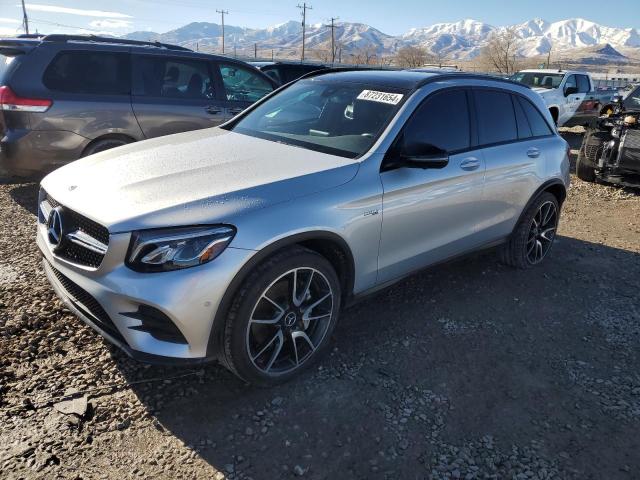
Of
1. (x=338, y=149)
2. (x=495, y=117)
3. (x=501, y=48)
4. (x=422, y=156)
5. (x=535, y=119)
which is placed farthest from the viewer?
(x=501, y=48)

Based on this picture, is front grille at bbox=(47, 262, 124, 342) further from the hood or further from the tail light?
the tail light

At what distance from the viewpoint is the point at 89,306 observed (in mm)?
2695

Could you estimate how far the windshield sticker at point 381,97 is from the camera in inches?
140

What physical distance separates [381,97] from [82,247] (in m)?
2.21

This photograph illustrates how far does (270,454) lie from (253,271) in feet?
2.97

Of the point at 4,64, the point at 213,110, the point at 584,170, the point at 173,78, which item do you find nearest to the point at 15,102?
the point at 4,64

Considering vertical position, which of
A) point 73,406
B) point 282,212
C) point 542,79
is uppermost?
point 542,79

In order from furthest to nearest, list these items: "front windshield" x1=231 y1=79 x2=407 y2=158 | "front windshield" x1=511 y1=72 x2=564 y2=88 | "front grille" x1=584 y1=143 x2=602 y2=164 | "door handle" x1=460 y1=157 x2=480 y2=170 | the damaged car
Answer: "front windshield" x1=511 y1=72 x2=564 y2=88 → "front grille" x1=584 y1=143 x2=602 y2=164 → the damaged car → "door handle" x1=460 y1=157 x2=480 y2=170 → "front windshield" x1=231 y1=79 x2=407 y2=158

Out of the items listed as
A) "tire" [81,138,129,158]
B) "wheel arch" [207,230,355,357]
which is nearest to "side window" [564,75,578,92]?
"tire" [81,138,129,158]

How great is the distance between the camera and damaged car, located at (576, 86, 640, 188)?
7.94m

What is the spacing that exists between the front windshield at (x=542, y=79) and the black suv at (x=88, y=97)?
10.6 metres

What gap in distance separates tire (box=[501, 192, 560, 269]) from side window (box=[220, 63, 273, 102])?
14.0 ft

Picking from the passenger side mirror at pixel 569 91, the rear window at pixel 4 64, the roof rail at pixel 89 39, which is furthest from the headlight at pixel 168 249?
the passenger side mirror at pixel 569 91

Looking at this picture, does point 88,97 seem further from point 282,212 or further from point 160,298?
point 160,298
